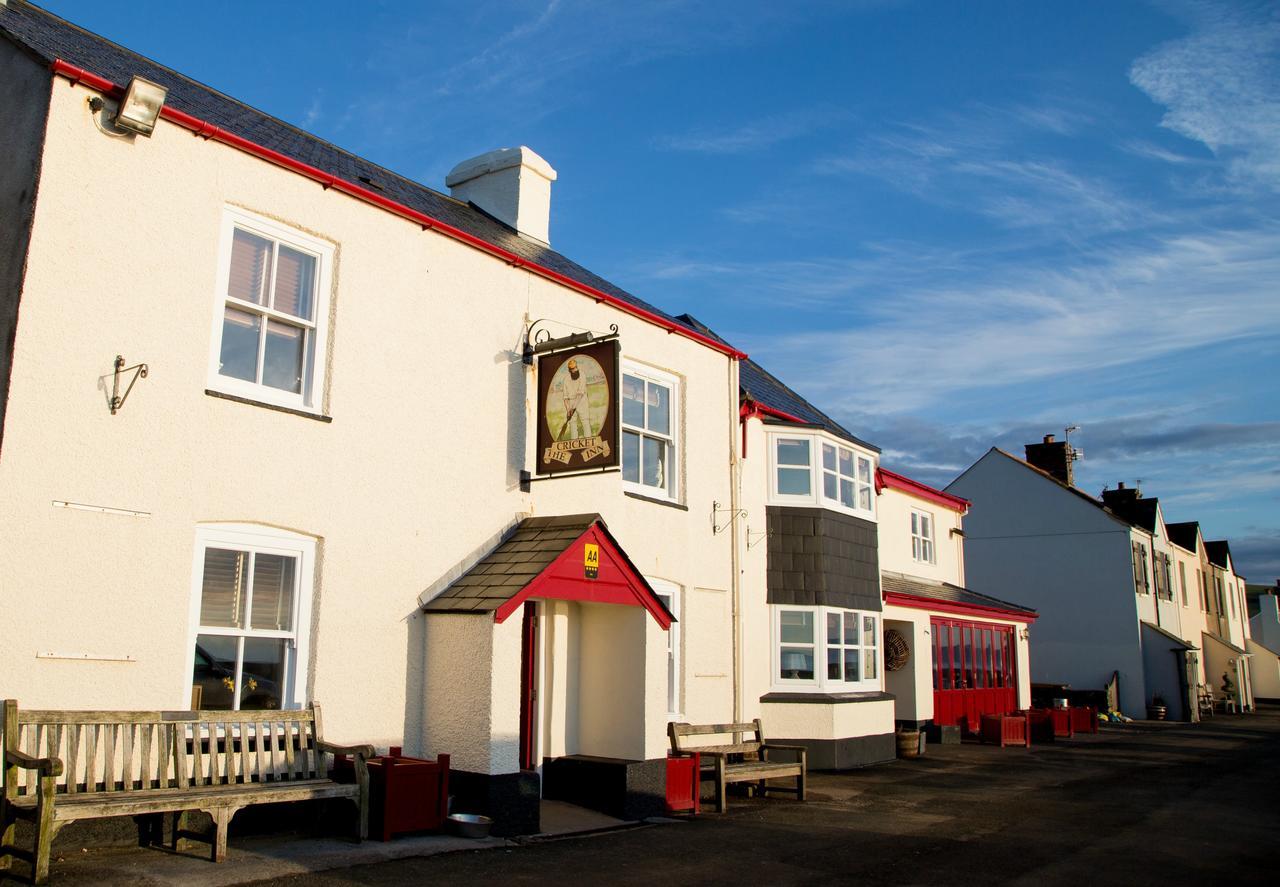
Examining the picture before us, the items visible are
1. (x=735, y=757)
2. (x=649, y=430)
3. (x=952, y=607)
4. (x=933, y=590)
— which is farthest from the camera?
(x=933, y=590)

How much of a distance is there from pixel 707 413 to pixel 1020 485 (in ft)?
79.3

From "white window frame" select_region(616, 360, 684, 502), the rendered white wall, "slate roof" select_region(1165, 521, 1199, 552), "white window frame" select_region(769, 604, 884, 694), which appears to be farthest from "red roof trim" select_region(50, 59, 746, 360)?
"slate roof" select_region(1165, 521, 1199, 552)

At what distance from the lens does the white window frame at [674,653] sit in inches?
558

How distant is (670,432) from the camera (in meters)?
14.8

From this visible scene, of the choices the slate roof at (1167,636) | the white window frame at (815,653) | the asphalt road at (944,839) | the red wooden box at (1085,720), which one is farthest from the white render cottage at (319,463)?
the slate roof at (1167,636)

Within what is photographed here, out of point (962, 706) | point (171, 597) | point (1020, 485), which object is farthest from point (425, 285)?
point (1020, 485)

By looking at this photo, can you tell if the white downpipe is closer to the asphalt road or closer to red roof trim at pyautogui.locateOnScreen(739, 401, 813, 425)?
red roof trim at pyautogui.locateOnScreen(739, 401, 813, 425)

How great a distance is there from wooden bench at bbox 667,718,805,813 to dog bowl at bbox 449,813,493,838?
11.7ft

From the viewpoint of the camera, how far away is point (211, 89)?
13.2 meters

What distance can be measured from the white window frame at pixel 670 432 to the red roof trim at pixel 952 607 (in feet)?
25.6

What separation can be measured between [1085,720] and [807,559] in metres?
15.4

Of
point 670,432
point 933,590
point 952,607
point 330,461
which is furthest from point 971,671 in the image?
point 330,461

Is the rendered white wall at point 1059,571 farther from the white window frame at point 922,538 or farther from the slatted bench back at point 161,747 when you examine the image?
the slatted bench back at point 161,747

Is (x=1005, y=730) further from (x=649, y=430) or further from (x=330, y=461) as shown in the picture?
(x=330, y=461)
